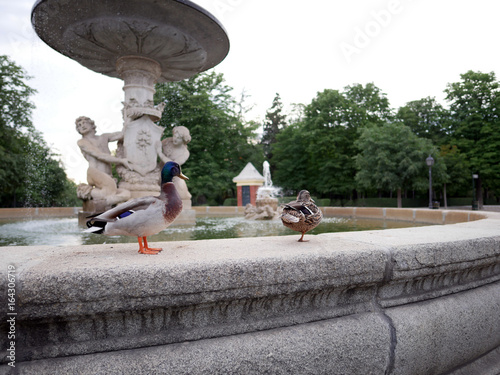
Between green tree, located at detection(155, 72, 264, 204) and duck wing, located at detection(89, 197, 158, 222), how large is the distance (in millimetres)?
24382

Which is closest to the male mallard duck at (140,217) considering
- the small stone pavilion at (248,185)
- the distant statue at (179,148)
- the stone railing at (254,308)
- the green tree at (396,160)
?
the stone railing at (254,308)

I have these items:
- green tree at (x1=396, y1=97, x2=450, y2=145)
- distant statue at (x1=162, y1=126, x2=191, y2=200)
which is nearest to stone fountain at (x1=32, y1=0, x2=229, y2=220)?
distant statue at (x1=162, y1=126, x2=191, y2=200)

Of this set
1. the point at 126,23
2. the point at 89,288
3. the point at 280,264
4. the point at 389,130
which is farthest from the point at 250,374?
the point at 389,130

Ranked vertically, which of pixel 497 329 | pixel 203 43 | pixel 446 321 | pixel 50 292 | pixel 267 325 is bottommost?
pixel 497 329

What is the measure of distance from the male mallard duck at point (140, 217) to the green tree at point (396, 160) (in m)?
26.7

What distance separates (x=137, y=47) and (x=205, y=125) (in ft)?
66.8

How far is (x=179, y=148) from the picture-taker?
1098 centimetres

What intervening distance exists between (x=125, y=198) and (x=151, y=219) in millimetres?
7631

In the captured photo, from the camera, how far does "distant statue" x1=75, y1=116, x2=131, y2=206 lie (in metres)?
9.08

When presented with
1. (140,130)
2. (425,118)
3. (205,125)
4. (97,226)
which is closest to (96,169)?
(140,130)

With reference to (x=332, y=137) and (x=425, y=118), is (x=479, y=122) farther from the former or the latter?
(x=332, y=137)

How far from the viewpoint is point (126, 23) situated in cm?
741

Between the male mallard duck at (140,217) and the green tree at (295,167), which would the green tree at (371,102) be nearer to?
the green tree at (295,167)

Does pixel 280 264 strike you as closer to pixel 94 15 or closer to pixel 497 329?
pixel 497 329
